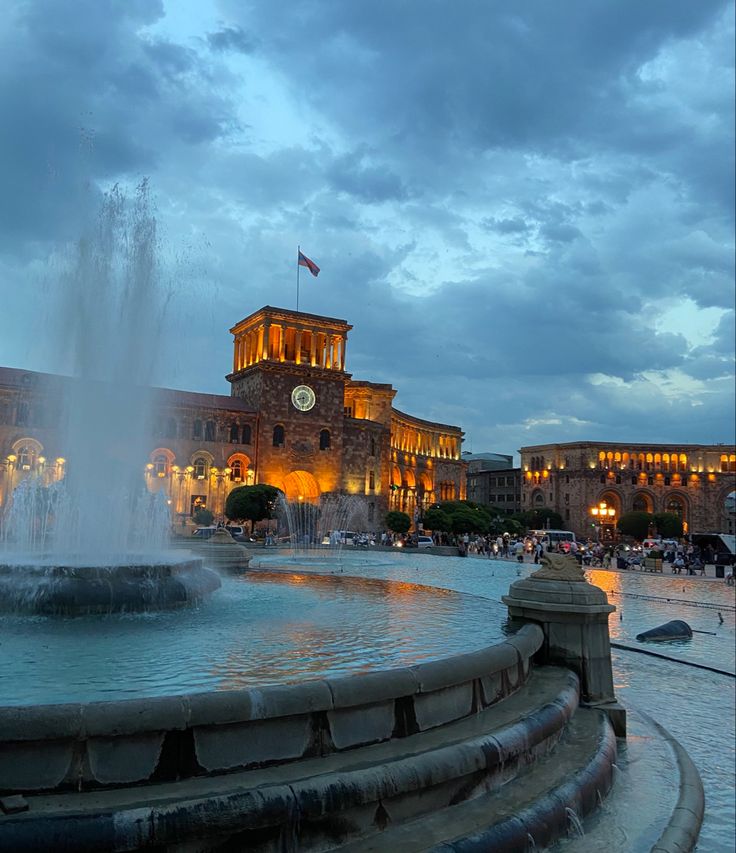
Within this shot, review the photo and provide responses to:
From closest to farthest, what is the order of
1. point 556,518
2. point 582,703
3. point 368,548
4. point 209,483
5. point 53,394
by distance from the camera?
1. point 582,703
2. point 368,548
3. point 53,394
4. point 209,483
5. point 556,518

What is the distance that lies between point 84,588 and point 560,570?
211 inches

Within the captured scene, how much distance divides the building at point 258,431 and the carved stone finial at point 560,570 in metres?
45.0

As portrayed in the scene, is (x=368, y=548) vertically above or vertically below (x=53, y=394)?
below

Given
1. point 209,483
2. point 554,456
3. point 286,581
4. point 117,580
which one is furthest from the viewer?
point 554,456

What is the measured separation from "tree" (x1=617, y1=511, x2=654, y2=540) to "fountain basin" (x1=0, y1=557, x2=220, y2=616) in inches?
3294

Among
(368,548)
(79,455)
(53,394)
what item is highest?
(53,394)

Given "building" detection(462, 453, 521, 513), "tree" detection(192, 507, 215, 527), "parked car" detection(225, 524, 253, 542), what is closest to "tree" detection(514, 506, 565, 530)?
"building" detection(462, 453, 521, 513)

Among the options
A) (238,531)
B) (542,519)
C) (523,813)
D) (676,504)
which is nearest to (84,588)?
(523,813)

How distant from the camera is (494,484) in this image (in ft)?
378

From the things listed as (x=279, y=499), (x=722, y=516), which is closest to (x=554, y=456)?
(x=722, y=516)

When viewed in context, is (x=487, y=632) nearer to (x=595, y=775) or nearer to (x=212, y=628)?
(x=595, y=775)

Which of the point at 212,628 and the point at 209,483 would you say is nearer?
the point at 212,628

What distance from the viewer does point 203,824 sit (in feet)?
11.3

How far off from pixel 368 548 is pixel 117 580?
111 feet
